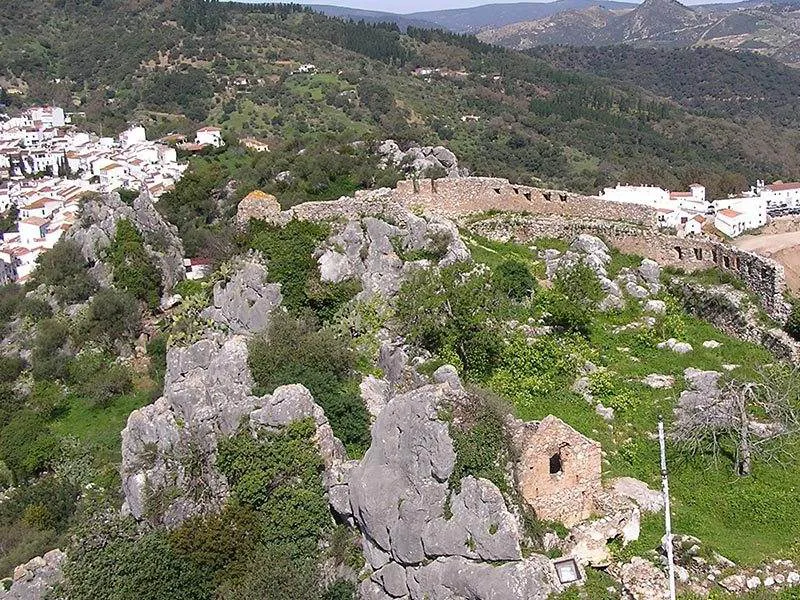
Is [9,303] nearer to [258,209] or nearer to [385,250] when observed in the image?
[258,209]

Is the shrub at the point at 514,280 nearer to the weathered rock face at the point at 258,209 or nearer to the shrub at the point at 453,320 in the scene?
the shrub at the point at 453,320

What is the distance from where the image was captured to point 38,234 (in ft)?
190

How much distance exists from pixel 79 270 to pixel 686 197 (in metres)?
40.9

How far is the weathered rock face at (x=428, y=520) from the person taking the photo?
1132 cm

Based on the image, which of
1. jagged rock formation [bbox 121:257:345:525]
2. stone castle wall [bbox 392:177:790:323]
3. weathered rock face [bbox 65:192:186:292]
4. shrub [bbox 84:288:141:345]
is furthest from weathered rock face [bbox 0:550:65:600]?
weathered rock face [bbox 65:192:186:292]

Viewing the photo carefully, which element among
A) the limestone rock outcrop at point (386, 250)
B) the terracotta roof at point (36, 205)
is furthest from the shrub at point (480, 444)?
the terracotta roof at point (36, 205)

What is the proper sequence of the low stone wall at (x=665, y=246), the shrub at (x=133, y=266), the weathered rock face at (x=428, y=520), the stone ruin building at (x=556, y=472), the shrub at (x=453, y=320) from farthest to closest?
the shrub at (x=133, y=266) < the low stone wall at (x=665, y=246) < the shrub at (x=453, y=320) < the stone ruin building at (x=556, y=472) < the weathered rock face at (x=428, y=520)

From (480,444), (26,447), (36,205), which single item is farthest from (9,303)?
(480,444)

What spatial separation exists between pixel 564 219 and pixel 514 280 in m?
6.14

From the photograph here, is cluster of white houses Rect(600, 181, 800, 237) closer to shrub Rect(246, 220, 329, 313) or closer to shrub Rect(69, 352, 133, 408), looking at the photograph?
shrub Rect(246, 220, 329, 313)

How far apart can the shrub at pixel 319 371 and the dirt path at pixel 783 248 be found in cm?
1352

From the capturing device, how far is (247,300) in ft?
72.5

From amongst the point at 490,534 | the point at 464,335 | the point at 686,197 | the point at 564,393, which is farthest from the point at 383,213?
the point at 686,197

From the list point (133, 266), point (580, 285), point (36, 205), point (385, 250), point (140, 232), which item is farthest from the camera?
point (36, 205)
